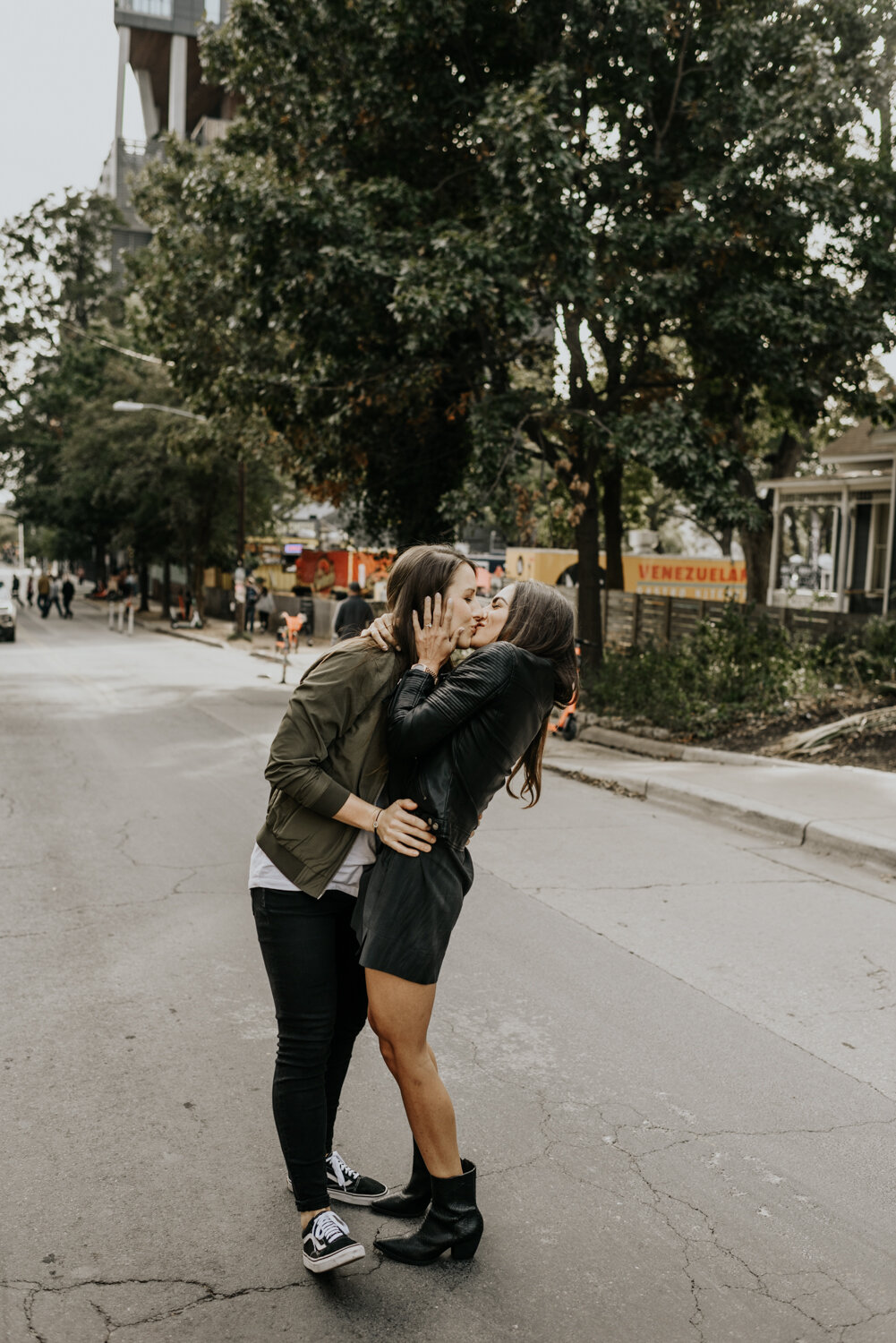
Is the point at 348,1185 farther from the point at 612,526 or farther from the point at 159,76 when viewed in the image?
the point at 159,76

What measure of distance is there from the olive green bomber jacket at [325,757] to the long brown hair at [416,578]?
10 cm

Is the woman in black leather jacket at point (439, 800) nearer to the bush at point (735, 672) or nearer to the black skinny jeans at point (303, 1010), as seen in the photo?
the black skinny jeans at point (303, 1010)

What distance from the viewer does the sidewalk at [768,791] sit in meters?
8.34

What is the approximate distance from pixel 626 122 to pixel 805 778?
31.1ft

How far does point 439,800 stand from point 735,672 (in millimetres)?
11746

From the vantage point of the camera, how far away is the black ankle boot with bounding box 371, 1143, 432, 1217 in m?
3.29

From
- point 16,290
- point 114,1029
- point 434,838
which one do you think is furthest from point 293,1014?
point 16,290

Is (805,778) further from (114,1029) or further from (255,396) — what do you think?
(255,396)

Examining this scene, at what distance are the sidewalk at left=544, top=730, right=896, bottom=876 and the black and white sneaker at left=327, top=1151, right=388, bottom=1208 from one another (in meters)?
5.21

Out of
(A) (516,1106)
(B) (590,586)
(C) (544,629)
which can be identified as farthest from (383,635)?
(B) (590,586)

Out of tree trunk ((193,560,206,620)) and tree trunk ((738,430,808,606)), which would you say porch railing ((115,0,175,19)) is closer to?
tree trunk ((193,560,206,620))

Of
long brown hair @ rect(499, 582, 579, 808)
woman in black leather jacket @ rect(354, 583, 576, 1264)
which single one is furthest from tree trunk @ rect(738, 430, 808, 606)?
woman in black leather jacket @ rect(354, 583, 576, 1264)

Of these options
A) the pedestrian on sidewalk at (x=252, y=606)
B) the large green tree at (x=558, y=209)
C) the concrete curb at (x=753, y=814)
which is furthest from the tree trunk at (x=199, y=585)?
the concrete curb at (x=753, y=814)

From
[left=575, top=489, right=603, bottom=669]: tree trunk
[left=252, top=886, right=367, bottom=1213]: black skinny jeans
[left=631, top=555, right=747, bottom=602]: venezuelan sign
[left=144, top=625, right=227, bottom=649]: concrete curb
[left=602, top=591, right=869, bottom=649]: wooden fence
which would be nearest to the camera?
[left=252, top=886, right=367, bottom=1213]: black skinny jeans
